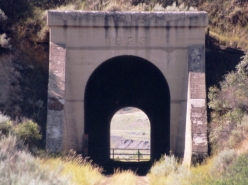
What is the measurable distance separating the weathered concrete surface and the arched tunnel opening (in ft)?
4.37

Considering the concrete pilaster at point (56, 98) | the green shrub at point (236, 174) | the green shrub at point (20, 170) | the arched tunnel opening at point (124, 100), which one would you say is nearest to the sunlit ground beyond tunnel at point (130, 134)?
the arched tunnel opening at point (124, 100)

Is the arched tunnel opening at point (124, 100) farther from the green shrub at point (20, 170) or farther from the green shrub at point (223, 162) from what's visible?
the green shrub at point (20, 170)

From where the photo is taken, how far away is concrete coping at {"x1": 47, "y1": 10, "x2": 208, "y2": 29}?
1942 centimetres

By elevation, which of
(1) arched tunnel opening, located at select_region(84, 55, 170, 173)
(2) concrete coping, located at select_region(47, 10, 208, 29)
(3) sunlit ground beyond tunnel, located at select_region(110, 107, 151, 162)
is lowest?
(3) sunlit ground beyond tunnel, located at select_region(110, 107, 151, 162)

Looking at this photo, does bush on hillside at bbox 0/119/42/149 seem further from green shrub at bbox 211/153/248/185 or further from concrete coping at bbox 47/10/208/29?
green shrub at bbox 211/153/248/185

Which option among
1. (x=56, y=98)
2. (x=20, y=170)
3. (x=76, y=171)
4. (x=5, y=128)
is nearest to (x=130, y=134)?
(x=56, y=98)

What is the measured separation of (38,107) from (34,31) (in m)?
4.51

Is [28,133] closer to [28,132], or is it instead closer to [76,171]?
[28,132]

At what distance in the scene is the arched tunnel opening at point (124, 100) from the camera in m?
22.8

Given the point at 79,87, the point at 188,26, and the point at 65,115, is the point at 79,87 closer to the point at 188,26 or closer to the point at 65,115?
the point at 65,115

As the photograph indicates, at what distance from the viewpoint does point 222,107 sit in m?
18.5

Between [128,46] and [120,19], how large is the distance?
113 cm

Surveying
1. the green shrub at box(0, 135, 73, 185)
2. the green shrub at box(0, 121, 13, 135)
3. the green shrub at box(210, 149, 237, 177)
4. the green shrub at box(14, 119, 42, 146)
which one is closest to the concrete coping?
the green shrub at box(14, 119, 42, 146)

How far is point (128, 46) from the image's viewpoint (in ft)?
64.6
